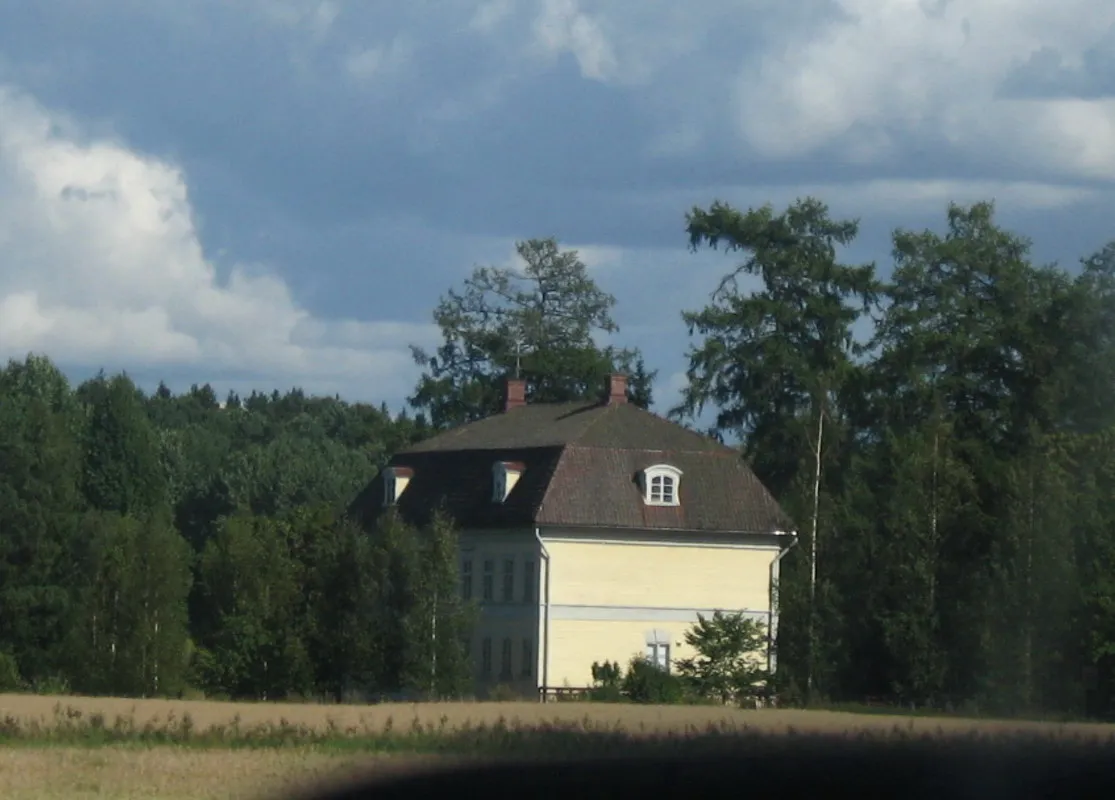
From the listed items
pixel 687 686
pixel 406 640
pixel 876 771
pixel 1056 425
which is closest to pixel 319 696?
pixel 406 640

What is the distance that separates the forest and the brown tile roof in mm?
2664

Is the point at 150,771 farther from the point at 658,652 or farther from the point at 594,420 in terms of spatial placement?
the point at 594,420

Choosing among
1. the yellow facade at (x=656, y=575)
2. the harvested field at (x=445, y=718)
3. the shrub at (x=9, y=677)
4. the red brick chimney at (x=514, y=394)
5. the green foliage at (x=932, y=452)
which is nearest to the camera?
the harvested field at (x=445, y=718)

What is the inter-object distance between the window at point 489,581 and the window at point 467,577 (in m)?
0.96

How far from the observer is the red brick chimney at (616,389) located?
241 feet

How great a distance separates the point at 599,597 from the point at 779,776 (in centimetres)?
6124

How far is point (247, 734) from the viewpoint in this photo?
28.4m

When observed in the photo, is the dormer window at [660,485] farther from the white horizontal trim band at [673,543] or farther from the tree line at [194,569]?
the tree line at [194,569]

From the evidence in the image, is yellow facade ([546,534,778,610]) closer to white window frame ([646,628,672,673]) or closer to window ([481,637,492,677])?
white window frame ([646,628,672,673])

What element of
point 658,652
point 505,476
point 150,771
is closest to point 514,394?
point 505,476

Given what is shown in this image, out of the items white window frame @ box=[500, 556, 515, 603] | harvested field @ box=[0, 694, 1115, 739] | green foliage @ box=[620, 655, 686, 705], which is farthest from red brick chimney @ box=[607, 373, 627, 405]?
harvested field @ box=[0, 694, 1115, 739]

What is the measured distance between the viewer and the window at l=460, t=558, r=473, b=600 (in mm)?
69375

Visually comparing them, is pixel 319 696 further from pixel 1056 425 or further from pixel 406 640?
pixel 1056 425

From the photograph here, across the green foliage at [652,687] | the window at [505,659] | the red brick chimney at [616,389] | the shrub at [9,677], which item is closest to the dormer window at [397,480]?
the red brick chimney at [616,389]
